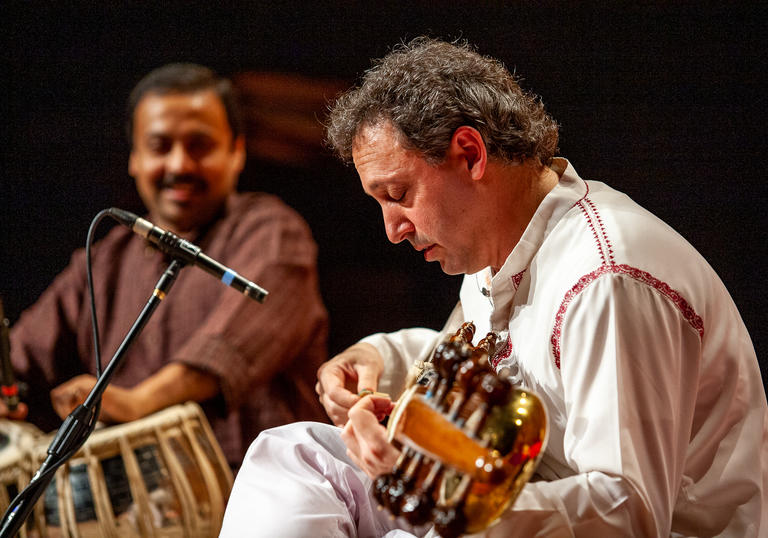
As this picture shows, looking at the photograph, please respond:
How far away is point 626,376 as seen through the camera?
1.54 metres

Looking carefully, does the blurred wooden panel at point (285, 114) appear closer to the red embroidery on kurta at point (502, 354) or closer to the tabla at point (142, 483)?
the tabla at point (142, 483)

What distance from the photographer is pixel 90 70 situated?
391 cm

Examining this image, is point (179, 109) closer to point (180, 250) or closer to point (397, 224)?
point (180, 250)

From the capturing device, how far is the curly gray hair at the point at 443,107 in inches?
77.2

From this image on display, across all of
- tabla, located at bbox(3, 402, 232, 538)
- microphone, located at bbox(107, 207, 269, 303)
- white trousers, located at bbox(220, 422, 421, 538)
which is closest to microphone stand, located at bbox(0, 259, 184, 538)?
microphone, located at bbox(107, 207, 269, 303)

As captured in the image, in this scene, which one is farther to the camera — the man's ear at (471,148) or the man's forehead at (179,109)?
the man's forehead at (179,109)

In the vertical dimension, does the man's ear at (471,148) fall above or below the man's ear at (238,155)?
above

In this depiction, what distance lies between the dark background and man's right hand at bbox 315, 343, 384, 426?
1.32 m

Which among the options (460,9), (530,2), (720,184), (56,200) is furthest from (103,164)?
(720,184)

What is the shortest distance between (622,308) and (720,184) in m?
1.89

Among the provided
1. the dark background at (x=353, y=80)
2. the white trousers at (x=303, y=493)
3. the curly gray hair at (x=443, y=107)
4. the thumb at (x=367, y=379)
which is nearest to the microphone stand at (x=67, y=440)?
the white trousers at (x=303, y=493)

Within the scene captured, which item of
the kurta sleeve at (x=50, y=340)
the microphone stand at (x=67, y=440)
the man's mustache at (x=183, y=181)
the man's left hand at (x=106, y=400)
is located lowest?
the man's left hand at (x=106, y=400)

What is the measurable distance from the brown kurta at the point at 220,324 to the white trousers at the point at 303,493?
1762mm

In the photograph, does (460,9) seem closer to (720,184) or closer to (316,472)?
(720,184)
